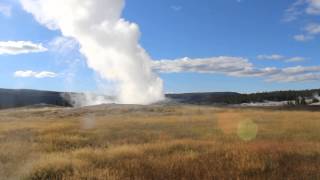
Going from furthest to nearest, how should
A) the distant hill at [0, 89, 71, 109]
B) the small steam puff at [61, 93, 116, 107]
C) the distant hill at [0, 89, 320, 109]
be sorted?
the distant hill at [0, 89, 71, 109]
the distant hill at [0, 89, 320, 109]
the small steam puff at [61, 93, 116, 107]

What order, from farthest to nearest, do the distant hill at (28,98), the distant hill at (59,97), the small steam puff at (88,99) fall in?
1. the distant hill at (28,98)
2. the distant hill at (59,97)
3. the small steam puff at (88,99)

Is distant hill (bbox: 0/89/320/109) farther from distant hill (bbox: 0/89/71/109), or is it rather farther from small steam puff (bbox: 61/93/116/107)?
small steam puff (bbox: 61/93/116/107)

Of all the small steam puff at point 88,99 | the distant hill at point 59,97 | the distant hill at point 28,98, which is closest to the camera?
the small steam puff at point 88,99

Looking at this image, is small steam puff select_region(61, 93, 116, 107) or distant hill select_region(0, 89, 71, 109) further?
distant hill select_region(0, 89, 71, 109)

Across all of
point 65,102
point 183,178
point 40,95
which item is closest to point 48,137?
point 183,178

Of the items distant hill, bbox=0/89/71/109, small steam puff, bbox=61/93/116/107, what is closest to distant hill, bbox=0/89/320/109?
distant hill, bbox=0/89/71/109

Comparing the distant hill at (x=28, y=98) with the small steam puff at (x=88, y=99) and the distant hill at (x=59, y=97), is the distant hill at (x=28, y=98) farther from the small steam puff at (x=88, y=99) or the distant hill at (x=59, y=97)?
the small steam puff at (x=88, y=99)

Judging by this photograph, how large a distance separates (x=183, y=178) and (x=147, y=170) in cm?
162

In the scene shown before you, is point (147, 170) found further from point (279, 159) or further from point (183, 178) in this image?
point (279, 159)

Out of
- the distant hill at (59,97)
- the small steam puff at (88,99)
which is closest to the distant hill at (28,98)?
the distant hill at (59,97)

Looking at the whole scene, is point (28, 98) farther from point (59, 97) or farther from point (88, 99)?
point (88, 99)

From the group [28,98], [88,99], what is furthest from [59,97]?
[88,99]

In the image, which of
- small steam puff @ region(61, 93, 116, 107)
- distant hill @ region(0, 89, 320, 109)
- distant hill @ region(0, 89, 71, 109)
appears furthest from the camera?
distant hill @ region(0, 89, 71, 109)

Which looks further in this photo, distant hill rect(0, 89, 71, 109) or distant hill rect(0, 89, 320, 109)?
distant hill rect(0, 89, 71, 109)
